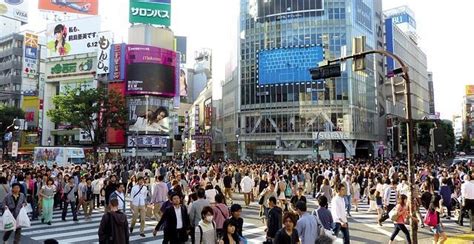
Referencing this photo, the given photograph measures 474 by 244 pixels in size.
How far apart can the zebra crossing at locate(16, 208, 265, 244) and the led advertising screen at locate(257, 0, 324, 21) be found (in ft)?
170

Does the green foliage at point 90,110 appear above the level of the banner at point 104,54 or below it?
below

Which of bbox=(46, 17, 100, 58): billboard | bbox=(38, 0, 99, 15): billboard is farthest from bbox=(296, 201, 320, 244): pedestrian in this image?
bbox=(38, 0, 99, 15): billboard

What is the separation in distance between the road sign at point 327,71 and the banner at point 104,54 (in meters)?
61.0

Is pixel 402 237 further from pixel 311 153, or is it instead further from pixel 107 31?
pixel 107 31

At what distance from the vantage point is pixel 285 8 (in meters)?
62.5

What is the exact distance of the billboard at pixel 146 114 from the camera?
65062mm

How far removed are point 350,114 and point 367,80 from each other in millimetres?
8708

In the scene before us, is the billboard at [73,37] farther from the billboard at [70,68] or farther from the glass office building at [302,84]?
the glass office building at [302,84]

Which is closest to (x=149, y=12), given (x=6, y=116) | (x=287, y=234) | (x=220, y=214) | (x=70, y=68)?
(x=70, y=68)

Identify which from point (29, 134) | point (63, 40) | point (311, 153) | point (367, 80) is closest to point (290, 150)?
point (311, 153)

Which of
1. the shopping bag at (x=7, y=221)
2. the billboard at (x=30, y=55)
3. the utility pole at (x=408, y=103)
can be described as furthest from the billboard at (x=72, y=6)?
the shopping bag at (x=7, y=221)

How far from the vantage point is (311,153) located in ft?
185

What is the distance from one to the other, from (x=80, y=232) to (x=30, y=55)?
253ft

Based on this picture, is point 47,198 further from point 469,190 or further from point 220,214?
point 469,190
